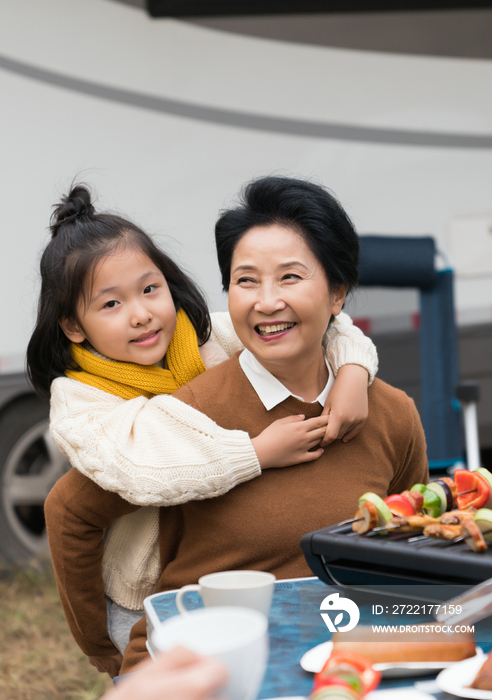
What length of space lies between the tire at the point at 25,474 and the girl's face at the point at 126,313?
2280 mm

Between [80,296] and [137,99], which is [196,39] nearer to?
[137,99]

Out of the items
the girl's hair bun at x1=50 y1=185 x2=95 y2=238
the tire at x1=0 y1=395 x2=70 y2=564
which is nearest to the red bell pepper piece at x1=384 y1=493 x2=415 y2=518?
the girl's hair bun at x1=50 y1=185 x2=95 y2=238

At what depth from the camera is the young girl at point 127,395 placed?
4.76 feet

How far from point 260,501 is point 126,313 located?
52 cm

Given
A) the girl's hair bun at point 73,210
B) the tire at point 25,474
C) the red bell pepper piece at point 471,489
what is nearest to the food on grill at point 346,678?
the red bell pepper piece at point 471,489

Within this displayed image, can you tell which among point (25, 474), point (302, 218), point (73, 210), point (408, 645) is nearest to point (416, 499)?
point (408, 645)

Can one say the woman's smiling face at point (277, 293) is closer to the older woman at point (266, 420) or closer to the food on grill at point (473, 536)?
the older woman at point (266, 420)

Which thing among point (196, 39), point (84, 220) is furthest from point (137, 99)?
point (84, 220)

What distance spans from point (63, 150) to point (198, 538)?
2652mm

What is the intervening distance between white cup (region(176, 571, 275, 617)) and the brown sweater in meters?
0.46

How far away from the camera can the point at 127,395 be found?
1.70 metres

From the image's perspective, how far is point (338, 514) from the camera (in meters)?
1.54

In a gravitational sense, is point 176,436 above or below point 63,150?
below

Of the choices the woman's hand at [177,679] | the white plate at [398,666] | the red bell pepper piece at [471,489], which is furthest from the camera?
the red bell pepper piece at [471,489]
